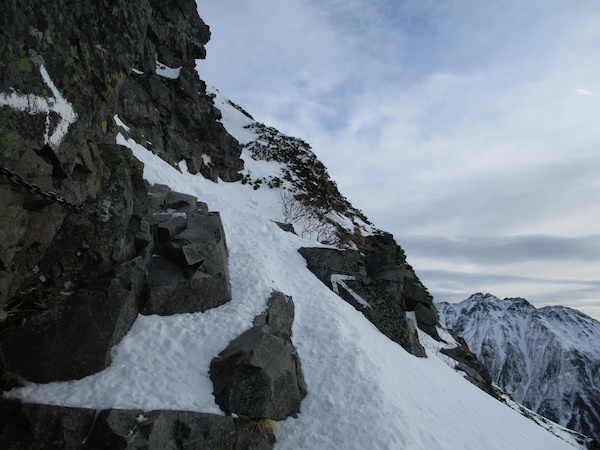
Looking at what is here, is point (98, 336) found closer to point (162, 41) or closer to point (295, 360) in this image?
point (295, 360)

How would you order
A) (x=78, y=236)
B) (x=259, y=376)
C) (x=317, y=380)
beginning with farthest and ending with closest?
(x=317, y=380), (x=78, y=236), (x=259, y=376)

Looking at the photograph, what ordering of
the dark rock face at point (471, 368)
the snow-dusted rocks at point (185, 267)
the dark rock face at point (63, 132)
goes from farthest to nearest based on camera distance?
the dark rock face at point (471, 368), the snow-dusted rocks at point (185, 267), the dark rock face at point (63, 132)

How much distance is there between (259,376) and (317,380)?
2305 mm

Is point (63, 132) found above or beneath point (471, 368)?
above

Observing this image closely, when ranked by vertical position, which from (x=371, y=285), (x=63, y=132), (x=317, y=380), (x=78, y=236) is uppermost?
A: (x=63, y=132)

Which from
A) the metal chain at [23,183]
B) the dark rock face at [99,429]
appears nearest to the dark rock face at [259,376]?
the dark rock face at [99,429]

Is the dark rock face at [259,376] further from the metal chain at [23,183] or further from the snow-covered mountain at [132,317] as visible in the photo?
the metal chain at [23,183]

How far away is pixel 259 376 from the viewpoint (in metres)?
7.62

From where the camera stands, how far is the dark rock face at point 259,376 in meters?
7.36

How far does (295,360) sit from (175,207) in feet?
23.8

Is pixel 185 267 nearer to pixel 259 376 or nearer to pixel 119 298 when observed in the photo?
pixel 119 298

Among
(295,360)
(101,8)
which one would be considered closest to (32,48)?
(101,8)

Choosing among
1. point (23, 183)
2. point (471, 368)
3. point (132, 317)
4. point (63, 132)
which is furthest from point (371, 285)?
point (23, 183)

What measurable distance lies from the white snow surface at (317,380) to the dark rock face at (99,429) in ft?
0.78
